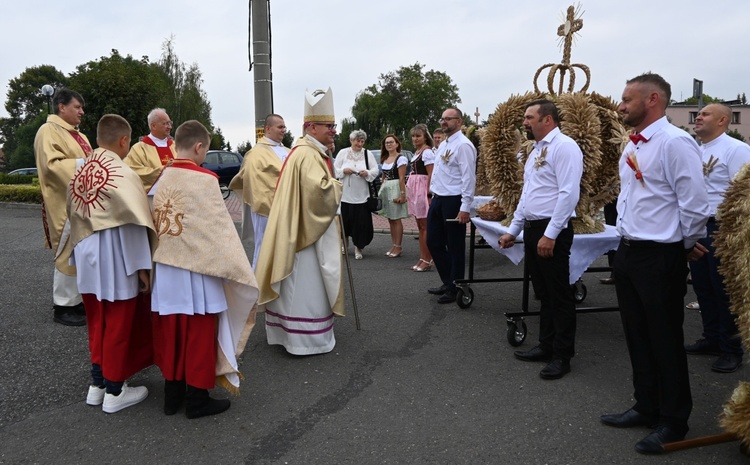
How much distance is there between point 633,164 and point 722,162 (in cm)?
185

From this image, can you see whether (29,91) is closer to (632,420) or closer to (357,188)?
(357,188)

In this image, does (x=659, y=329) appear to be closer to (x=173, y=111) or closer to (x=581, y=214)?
(x=581, y=214)

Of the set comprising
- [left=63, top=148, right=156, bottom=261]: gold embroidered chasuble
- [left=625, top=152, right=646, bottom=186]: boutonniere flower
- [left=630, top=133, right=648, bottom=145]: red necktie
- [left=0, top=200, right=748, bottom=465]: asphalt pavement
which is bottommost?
[left=0, top=200, right=748, bottom=465]: asphalt pavement

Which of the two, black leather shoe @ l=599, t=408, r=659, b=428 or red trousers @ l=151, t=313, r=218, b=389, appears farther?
red trousers @ l=151, t=313, r=218, b=389

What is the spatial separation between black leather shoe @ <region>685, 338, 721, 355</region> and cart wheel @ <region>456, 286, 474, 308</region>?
6.68 feet

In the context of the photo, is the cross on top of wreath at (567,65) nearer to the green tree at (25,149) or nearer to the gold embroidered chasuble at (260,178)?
the gold embroidered chasuble at (260,178)

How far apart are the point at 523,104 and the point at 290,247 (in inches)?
110

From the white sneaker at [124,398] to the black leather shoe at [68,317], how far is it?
198 cm

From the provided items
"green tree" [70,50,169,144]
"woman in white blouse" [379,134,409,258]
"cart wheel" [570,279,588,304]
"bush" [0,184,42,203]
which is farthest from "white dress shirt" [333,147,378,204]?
"green tree" [70,50,169,144]

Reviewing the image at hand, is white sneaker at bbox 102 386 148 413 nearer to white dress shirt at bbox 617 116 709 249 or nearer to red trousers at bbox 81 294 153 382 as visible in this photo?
red trousers at bbox 81 294 153 382

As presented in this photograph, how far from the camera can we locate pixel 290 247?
4.45 m

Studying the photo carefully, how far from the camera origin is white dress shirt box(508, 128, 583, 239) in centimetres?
386

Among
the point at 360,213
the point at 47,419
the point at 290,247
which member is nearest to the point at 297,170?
the point at 290,247

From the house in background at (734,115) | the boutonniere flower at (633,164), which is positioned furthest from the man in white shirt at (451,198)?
the house in background at (734,115)
